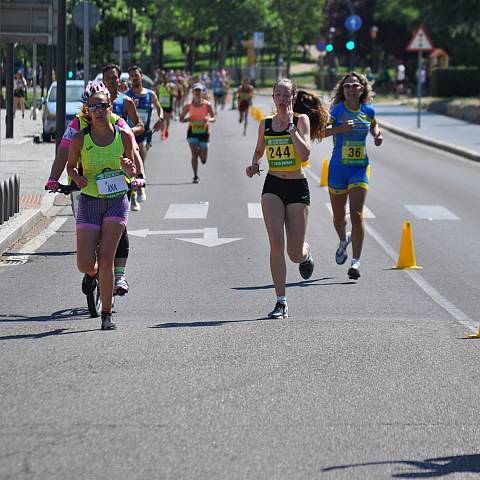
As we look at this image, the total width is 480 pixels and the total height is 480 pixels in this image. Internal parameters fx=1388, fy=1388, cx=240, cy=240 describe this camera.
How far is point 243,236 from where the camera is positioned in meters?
16.7

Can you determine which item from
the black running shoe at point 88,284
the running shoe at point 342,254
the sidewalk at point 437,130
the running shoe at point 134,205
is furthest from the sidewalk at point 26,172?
the sidewalk at point 437,130

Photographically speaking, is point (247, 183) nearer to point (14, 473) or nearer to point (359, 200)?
point (359, 200)

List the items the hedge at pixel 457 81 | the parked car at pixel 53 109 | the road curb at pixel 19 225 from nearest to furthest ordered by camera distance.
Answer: the road curb at pixel 19 225, the parked car at pixel 53 109, the hedge at pixel 457 81

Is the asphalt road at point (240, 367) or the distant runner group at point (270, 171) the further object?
the distant runner group at point (270, 171)

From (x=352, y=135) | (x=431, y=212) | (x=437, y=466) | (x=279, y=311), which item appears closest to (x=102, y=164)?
(x=279, y=311)

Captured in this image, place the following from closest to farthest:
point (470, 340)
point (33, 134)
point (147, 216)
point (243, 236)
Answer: point (470, 340) → point (243, 236) → point (147, 216) → point (33, 134)

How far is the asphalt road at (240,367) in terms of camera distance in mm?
6395

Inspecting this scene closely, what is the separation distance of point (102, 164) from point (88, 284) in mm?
1007

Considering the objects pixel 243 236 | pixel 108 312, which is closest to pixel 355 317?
pixel 108 312

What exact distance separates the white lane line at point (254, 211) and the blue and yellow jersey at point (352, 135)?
5812 mm

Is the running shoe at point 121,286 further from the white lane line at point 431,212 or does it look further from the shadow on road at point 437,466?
the white lane line at point 431,212

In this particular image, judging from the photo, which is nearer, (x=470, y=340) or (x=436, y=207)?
(x=470, y=340)

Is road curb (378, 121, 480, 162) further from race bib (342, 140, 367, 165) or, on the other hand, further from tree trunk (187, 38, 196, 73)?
tree trunk (187, 38, 196, 73)

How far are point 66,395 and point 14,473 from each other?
1.63m
